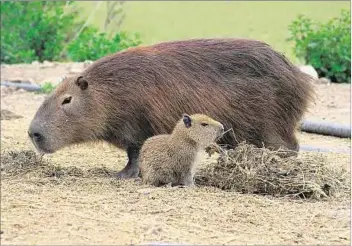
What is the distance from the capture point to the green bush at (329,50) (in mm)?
12688

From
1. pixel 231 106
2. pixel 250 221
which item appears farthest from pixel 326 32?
pixel 250 221

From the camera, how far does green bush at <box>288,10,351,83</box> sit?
12688 millimetres

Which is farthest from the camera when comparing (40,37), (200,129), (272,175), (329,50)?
(40,37)

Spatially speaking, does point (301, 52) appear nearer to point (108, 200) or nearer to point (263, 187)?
point (263, 187)

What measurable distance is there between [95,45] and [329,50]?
3591 millimetres

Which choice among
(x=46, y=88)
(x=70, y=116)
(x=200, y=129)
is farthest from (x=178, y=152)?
(x=46, y=88)

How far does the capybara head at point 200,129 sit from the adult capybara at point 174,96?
1.42 ft

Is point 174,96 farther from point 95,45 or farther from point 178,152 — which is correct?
point 95,45

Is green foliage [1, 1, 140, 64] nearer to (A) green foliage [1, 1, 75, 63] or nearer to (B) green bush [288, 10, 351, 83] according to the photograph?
(A) green foliage [1, 1, 75, 63]

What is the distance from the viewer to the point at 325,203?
19.9ft

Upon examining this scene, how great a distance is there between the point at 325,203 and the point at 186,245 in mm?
1773

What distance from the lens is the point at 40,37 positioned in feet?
47.1

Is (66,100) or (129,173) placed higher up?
(66,100)

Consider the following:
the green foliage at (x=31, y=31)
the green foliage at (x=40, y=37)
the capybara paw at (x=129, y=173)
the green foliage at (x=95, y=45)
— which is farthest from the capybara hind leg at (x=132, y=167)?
the green foliage at (x=31, y=31)
